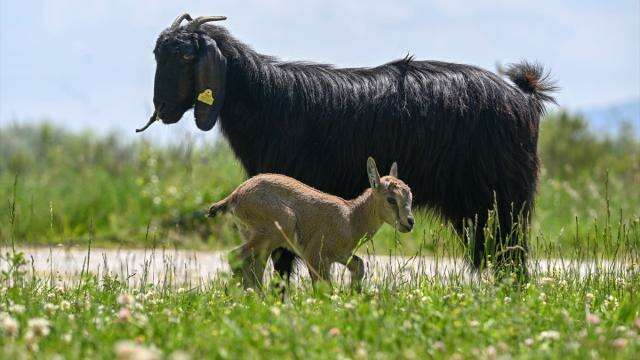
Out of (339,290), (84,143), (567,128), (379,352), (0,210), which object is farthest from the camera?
(567,128)

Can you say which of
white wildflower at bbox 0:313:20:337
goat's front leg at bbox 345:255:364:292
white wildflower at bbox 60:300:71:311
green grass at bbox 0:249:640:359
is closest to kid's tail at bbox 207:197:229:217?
green grass at bbox 0:249:640:359

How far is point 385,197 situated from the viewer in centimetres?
706

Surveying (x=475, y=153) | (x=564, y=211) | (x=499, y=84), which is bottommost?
(x=564, y=211)

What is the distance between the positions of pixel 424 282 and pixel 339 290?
740mm

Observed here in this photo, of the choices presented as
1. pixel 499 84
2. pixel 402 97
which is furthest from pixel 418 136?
pixel 499 84

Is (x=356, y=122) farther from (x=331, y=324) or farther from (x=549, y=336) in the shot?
Result: (x=549, y=336)

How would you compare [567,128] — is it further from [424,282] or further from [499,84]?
[424,282]

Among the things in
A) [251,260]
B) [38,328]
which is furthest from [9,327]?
[251,260]

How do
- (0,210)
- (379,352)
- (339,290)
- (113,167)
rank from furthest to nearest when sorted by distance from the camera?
(113,167)
(0,210)
(339,290)
(379,352)

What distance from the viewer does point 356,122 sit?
815 centimetres

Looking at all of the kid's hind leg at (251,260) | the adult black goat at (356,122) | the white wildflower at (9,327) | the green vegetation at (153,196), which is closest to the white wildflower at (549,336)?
the kid's hind leg at (251,260)

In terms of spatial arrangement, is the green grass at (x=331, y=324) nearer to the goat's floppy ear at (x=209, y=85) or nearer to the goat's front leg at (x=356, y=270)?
the goat's front leg at (x=356, y=270)

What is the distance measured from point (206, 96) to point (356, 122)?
3.68 feet

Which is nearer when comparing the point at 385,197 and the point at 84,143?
the point at 385,197
